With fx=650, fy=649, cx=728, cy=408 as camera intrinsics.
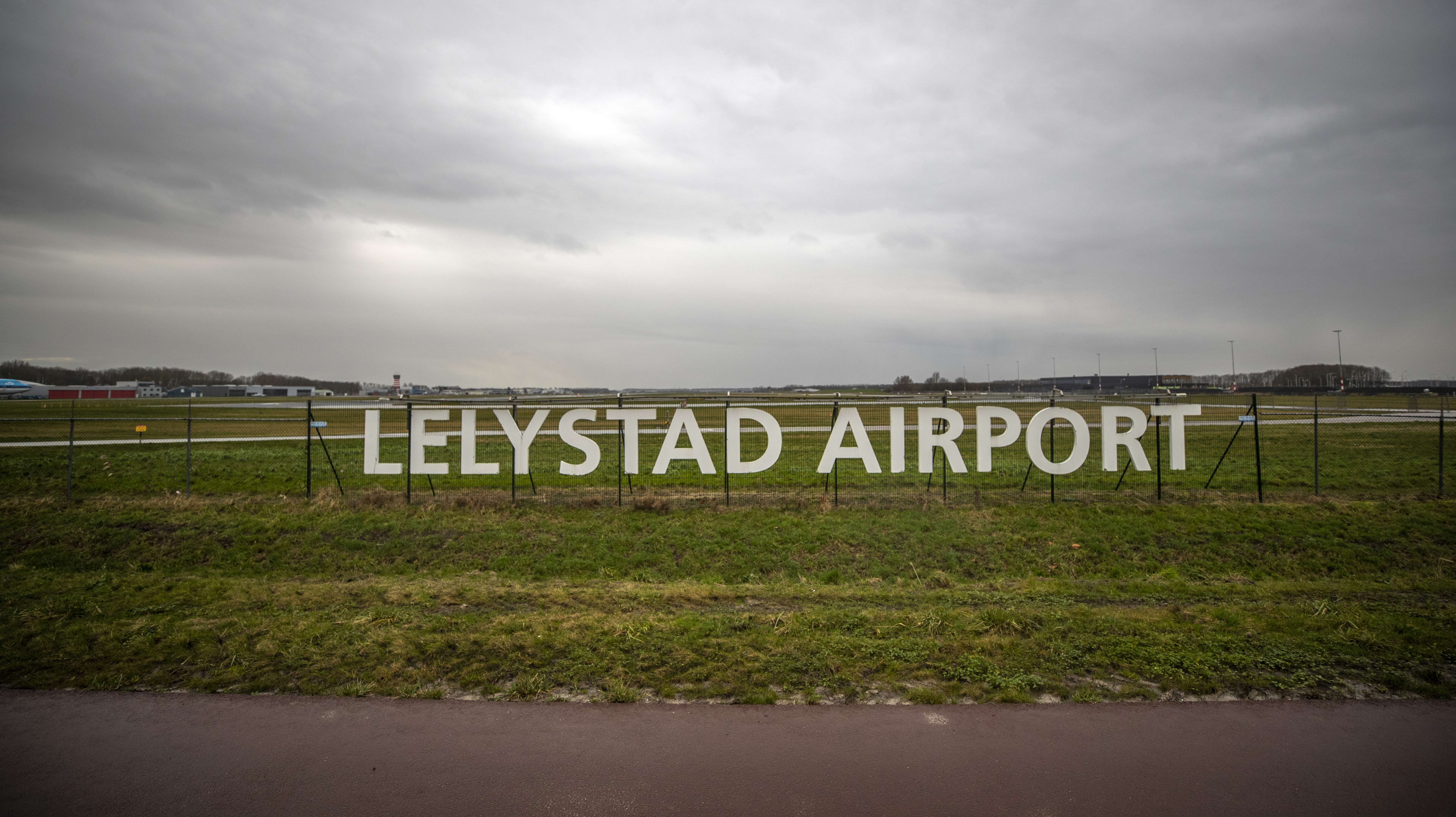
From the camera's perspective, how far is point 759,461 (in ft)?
48.5

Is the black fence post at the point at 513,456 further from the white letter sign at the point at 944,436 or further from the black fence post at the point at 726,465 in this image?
the white letter sign at the point at 944,436

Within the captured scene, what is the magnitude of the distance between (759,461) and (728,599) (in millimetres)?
6361

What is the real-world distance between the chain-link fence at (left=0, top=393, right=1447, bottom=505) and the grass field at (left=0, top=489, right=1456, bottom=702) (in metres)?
1.12

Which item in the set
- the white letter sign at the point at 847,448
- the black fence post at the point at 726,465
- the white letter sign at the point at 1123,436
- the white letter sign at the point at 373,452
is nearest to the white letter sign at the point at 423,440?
the white letter sign at the point at 373,452

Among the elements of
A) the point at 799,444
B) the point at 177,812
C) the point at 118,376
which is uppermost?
the point at 118,376

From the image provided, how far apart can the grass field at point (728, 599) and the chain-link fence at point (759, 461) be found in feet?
3.69

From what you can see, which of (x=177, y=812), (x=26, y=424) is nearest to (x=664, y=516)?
A: (x=177, y=812)

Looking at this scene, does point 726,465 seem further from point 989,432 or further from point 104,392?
point 104,392

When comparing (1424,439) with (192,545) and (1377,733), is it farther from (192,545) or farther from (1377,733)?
(192,545)

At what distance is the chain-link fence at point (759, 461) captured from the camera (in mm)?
14523

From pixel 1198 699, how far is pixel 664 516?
9.62 metres

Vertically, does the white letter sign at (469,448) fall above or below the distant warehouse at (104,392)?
below

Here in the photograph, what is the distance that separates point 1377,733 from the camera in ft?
15.9

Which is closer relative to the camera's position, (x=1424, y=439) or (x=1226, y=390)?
(x=1424, y=439)
